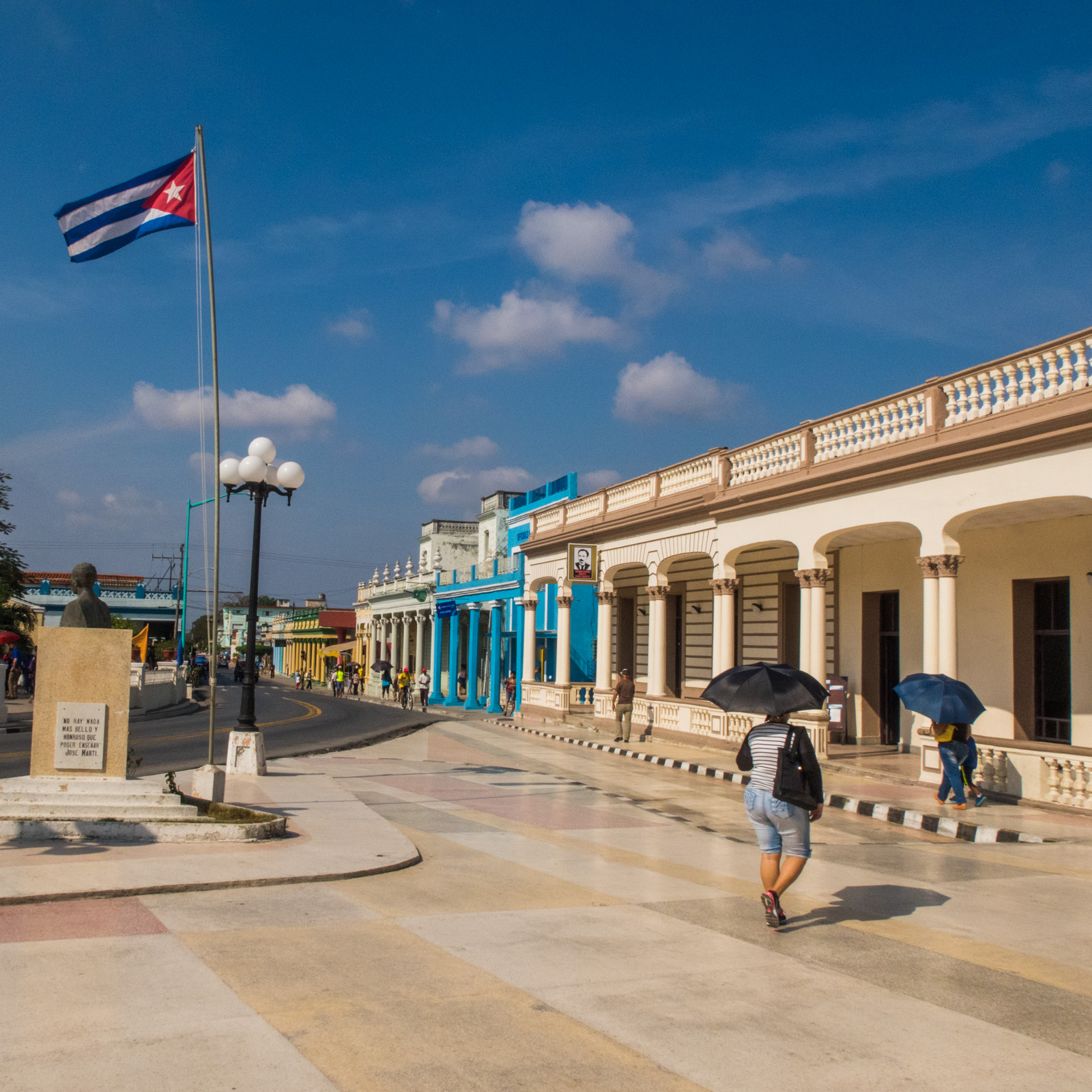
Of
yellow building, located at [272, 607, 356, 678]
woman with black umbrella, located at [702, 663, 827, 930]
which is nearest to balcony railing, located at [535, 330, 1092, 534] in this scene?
woman with black umbrella, located at [702, 663, 827, 930]

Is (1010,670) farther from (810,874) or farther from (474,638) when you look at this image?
(474,638)

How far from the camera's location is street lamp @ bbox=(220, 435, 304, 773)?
47.0ft

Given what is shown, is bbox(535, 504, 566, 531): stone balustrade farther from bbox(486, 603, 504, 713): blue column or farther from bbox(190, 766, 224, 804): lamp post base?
bbox(190, 766, 224, 804): lamp post base

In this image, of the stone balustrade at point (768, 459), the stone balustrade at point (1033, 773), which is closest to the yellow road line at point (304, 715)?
the stone balustrade at point (768, 459)

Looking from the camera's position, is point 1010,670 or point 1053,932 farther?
point 1010,670

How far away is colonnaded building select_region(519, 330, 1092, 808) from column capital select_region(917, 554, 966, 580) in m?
0.03

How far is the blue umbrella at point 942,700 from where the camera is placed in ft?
43.0

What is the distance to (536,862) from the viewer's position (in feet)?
29.9

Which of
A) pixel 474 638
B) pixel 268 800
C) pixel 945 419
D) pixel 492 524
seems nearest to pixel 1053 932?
pixel 268 800

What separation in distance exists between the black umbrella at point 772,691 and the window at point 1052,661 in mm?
10899

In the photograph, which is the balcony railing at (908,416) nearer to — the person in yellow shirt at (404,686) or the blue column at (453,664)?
the person in yellow shirt at (404,686)

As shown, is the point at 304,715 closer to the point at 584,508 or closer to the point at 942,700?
the point at 584,508

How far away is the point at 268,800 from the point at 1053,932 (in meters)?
8.35

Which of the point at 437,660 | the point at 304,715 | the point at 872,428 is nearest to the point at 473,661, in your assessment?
the point at 437,660
